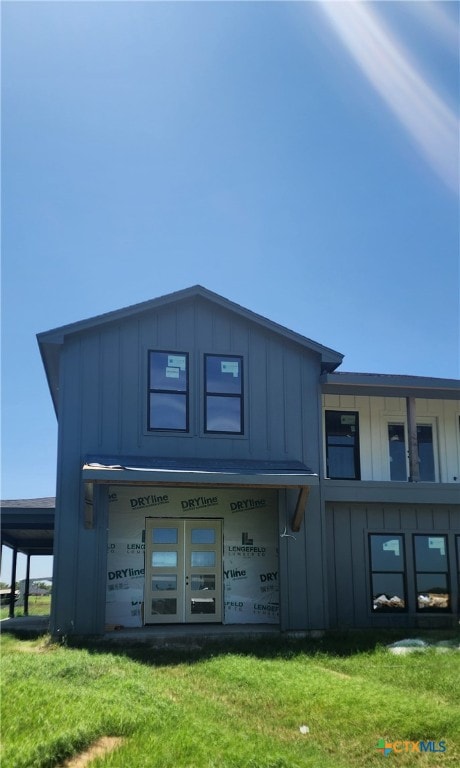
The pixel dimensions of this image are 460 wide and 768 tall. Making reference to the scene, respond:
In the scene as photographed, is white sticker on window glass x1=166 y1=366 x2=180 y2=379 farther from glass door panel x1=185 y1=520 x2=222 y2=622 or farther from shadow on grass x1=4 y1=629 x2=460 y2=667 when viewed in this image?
shadow on grass x1=4 y1=629 x2=460 y2=667

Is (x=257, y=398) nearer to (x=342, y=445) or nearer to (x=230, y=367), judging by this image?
(x=230, y=367)

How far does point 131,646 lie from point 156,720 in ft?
18.8

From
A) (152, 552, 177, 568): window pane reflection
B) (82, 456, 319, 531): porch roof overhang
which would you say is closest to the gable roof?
(82, 456, 319, 531): porch roof overhang

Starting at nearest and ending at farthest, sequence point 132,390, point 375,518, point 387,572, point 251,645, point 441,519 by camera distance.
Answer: point 251,645 → point 132,390 → point 387,572 → point 375,518 → point 441,519

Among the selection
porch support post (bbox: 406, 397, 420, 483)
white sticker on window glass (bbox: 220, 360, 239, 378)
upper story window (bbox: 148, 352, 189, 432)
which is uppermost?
white sticker on window glass (bbox: 220, 360, 239, 378)

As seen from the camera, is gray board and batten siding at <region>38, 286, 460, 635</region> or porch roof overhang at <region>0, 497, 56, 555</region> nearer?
gray board and batten siding at <region>38, 286, 460, 635</region>

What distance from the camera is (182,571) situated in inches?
573

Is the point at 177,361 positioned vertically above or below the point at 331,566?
above

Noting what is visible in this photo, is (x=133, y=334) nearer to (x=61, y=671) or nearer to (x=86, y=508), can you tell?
(x=86, y=508)

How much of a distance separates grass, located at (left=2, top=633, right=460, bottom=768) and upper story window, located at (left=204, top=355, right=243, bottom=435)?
179 inches

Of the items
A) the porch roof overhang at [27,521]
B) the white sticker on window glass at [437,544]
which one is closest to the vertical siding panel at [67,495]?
the porch roof overhang at [27,521]

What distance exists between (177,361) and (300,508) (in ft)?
12.0

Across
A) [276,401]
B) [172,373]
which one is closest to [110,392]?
[172,373]

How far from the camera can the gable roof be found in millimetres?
13312
